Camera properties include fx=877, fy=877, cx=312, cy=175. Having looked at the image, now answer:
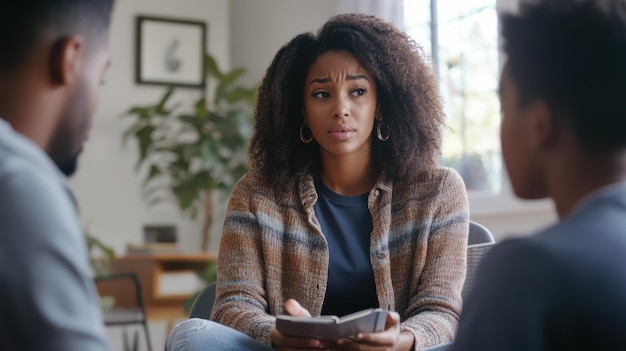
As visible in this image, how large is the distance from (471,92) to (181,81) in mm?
1921

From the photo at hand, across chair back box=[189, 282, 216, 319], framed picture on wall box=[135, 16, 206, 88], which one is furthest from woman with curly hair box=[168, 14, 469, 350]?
framed picture on wall box=[135, 16, 206, 88]

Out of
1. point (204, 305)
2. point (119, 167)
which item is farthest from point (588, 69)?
point (119, 167)

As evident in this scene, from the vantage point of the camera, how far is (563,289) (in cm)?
78

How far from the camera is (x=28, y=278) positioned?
0.73 metres

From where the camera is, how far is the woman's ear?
0.86 metres

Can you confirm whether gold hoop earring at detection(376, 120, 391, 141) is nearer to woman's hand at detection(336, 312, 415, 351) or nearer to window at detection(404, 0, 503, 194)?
woman's hand at detection(336, 312, 415, 351)

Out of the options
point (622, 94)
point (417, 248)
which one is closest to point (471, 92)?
point (417, 248)

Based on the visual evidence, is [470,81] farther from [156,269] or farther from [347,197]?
[347,197]

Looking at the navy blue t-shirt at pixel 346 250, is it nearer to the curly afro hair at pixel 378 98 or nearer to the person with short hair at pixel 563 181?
the curly afro hair at pixel 378 98

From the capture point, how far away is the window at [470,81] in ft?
13.6

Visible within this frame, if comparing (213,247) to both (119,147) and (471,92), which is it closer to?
(119,147)

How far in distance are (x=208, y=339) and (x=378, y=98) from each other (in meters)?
0.78

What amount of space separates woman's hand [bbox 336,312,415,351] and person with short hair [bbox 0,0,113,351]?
94 cm

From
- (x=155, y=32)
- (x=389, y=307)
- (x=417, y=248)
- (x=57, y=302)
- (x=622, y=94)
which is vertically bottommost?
(x=389, y=307)
